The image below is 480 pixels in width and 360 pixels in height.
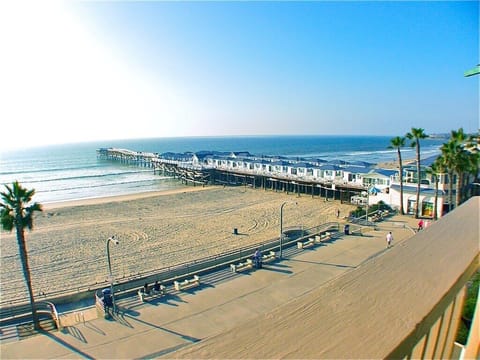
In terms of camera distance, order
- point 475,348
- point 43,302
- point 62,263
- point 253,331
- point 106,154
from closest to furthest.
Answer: point 253,331
point 475,348
point 43,302
point 62,263
point 106,154

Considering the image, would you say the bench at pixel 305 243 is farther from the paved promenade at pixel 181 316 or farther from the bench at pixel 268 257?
the bench at pixel 268 257

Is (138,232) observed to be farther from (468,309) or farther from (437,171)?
(468,309)

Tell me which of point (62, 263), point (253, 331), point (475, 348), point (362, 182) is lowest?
point (62, 263)

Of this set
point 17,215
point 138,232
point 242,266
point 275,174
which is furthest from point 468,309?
point 275,174

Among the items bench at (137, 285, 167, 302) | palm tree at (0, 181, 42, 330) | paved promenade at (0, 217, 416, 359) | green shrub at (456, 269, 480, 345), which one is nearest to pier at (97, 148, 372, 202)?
paved promenade at (0, 217, 416, 359)

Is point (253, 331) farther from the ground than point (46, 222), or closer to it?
farther from the ground

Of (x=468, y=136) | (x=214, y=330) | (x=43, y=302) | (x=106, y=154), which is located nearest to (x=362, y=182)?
(x=468, y=136)

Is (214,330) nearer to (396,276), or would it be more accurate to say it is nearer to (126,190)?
(396,276)

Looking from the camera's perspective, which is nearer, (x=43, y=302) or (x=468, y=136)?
(x=43, y=302)
